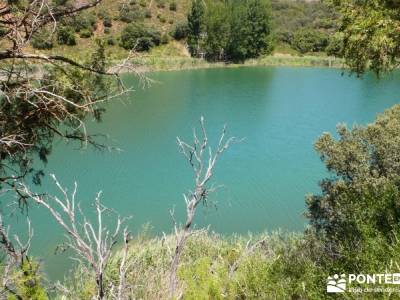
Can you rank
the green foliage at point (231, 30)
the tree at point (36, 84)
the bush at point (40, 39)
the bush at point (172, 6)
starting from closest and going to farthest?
the tree at point (36, 84) → the bush at point (40, 39) → the green foliage at point (231, 30) → the bush at point (172, 6)

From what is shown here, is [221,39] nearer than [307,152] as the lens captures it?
No

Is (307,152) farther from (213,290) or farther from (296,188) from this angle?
(213,290)

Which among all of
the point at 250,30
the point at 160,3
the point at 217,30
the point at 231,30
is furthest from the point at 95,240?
the point at 160,3

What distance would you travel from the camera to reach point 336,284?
289 centimetres

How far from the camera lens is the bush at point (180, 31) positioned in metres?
49.3

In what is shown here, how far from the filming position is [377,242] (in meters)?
3.08

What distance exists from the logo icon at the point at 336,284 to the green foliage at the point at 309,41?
2033 inches

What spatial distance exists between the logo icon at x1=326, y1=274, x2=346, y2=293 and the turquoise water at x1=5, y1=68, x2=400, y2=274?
2.72m

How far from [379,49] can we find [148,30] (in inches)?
1675

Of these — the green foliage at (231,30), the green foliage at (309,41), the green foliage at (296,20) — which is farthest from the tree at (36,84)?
the green foliage at (309,41)

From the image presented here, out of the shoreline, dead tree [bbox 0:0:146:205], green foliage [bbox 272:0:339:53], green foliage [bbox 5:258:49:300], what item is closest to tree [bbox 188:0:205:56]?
the shoreline

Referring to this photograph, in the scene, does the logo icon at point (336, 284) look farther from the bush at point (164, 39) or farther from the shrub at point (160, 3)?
the shrub at point (160, 3)

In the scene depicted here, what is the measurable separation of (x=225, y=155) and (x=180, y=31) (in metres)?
36.1

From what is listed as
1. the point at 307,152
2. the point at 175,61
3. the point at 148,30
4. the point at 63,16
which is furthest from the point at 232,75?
the point at 63,16
